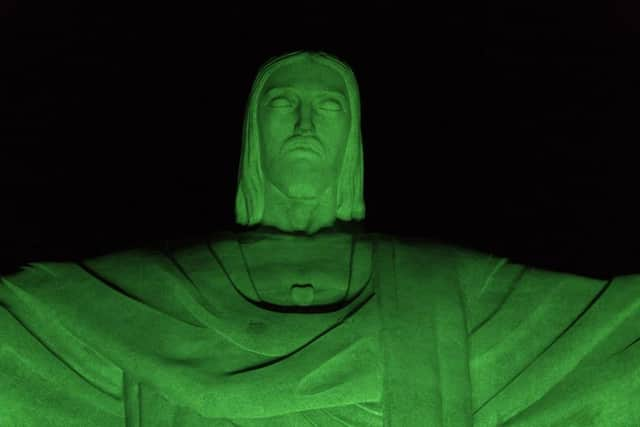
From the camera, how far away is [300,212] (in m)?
7.80

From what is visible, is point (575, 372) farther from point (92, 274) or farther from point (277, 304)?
point (92, 274)

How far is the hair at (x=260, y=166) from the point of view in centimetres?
785

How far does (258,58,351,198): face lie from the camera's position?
7.64 m

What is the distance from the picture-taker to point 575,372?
6.80m

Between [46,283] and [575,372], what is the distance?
1979mm

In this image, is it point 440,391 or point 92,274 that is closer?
point 440,391

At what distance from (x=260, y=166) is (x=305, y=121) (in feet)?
1.21

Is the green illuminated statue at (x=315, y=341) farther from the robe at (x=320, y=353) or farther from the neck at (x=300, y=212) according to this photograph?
the neck at (x=300, y=212)

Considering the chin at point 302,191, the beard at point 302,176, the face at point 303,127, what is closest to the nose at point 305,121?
the face at point 303,127

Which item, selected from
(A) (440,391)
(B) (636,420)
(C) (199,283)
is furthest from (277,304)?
(B) (636,420)

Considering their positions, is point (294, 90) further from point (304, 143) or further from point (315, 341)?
point (315, 341)

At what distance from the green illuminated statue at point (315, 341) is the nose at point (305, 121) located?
0.52 metres

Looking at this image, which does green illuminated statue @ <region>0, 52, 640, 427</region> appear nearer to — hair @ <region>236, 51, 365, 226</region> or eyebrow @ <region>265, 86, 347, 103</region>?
hair @ <region>236, 51, 365, 226</region>

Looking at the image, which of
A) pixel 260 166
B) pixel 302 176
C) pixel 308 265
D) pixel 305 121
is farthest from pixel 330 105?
pixel 308 265
